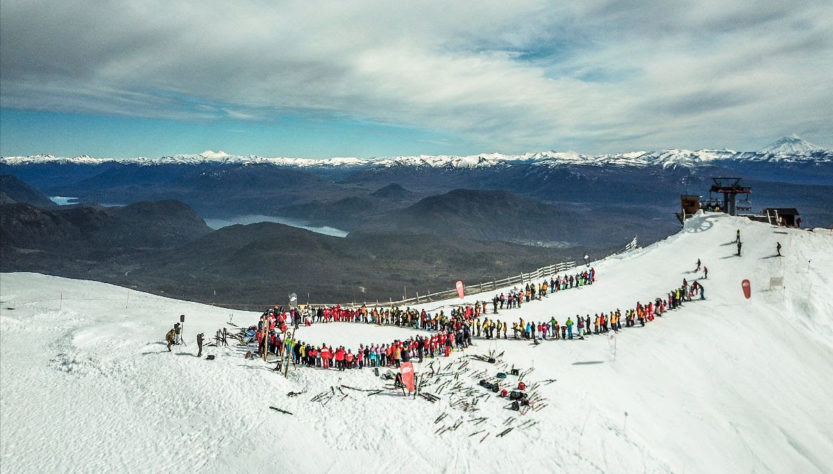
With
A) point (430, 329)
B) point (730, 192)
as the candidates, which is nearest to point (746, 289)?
point (430, 329)

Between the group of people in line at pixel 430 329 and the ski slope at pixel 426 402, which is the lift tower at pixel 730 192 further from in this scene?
the group of people in line at pixel 430 329

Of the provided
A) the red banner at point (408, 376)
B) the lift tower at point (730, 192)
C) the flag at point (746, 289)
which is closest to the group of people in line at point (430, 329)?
the flag at point (746, 289)

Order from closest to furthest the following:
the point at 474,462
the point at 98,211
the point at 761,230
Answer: the point at 474,462 → the point at 761,230 → the point at 98,211

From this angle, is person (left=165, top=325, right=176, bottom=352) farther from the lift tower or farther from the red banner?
the lift tower

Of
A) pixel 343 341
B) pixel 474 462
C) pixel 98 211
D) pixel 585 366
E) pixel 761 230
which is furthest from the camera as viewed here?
pixel 98 211

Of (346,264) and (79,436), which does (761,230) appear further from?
(346,264)

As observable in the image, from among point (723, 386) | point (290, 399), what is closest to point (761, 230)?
point (723, 386)

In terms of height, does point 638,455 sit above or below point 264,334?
below

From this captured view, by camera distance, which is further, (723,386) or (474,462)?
(723,386)

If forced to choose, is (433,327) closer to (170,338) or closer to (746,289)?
(170,338)
